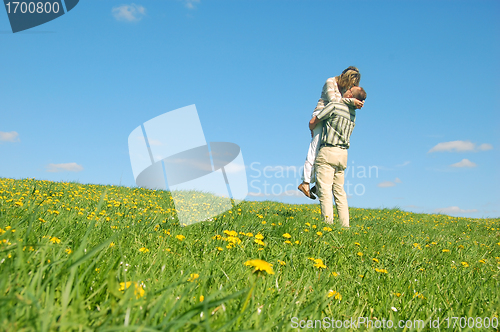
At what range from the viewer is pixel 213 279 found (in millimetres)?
2250

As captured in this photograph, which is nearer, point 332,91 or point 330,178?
point 330,178

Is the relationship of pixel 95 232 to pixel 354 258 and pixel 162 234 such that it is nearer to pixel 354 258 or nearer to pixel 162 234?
pixel 162 234

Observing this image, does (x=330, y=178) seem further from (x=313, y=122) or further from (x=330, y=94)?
(x=330, y=94)

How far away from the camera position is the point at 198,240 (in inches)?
136

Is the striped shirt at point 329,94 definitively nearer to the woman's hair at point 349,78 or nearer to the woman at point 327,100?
the woman at point 327,100

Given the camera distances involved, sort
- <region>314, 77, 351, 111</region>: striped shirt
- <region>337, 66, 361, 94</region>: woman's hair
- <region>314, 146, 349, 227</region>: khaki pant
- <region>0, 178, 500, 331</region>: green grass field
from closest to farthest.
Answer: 1. <region>0, 178, 500, 331</region>: green grass field
2. <region>314, 146, 349, 227</region>: khaki pant
3. <region>314, 77, 351, 111</region>: striped shirt
4. <region>337, 66, 361, 94</region>: woman's hair

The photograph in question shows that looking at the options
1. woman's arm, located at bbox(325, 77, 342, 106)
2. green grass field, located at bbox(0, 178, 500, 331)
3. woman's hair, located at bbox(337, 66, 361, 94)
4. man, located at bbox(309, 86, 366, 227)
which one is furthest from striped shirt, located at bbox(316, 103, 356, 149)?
green grass field, located at bbox(0, 178, 500, 331)

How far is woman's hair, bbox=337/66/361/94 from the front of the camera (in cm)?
728

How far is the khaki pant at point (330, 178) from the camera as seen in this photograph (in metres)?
6.90

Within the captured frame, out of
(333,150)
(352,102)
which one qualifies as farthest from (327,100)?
(333,150)

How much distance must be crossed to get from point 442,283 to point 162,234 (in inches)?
118

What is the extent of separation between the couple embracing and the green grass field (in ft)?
5.05

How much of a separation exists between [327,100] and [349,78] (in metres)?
0.66

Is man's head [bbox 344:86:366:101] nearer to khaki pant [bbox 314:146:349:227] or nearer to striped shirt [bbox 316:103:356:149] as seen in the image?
striped shirt [bbox 316:103:356:149]
